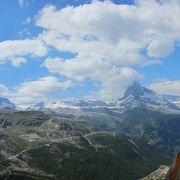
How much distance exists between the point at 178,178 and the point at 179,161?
1435mm

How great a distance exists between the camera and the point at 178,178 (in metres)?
31.4

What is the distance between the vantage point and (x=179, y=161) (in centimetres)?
3225
